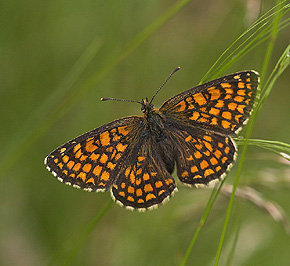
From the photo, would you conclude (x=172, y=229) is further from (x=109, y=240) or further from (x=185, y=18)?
(x=185, y=18)

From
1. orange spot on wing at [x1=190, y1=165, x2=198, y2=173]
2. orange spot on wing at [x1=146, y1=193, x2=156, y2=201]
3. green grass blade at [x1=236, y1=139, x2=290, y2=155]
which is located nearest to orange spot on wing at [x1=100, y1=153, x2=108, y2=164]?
orange spot on wing at [x1=146, y1=193, x2=156, y2=201]

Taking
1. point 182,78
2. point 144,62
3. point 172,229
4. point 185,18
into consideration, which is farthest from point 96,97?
point 172,229

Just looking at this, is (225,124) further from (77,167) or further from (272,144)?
(77,167)

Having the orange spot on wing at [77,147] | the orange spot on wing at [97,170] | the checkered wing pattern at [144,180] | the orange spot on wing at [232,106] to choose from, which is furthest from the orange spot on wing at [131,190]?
the orange spot on wing at [232,106]

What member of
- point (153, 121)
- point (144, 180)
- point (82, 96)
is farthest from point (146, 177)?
point (82, 96)

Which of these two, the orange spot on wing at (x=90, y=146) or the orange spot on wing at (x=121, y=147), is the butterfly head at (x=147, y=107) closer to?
the orange spot on wing at (x=121, y=147)

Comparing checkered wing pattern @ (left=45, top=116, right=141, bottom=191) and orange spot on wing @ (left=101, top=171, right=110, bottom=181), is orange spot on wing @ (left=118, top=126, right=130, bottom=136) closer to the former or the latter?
checkered wing pattern @ (left=45, top=116, right=141, bottom=191)
